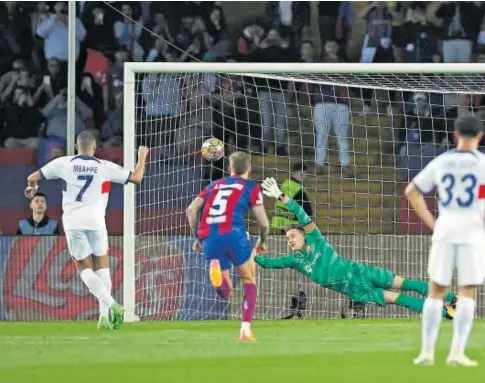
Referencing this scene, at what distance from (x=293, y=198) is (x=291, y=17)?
5596mm

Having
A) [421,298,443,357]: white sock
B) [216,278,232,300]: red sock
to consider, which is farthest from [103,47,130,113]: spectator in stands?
[421,298,443,357]: white sock

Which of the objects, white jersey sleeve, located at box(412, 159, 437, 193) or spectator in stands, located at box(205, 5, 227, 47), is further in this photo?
spectator in stands, located at box(205, 5, 227, 47)

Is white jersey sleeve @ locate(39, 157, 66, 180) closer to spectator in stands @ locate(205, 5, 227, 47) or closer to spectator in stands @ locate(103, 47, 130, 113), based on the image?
spectator in stands @ locate(103, 47, 130, 113)

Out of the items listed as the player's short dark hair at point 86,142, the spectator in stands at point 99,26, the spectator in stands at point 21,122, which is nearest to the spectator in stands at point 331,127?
the spectator in stands at point 99,26

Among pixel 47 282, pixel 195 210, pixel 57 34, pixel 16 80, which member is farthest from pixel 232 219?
pixel 57 34

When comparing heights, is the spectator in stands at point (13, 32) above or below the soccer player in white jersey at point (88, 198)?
above

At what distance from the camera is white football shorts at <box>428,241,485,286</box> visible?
10.6m

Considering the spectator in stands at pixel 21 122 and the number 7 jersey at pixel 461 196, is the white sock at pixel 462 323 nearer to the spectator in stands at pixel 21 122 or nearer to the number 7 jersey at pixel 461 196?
the number 7 jersey at pixel 461 196

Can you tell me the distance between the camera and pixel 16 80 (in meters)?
22.5

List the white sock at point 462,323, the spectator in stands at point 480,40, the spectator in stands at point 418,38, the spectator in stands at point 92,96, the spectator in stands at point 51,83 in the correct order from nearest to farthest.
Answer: the white sock at point 462,323 → the spectator in stands at point 92,96 → the spectator in stands at point 51,83 → the spectator in stands at point 418,38 → the spectator in stands at point 480,40

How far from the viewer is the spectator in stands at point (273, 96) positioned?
66.2 ft

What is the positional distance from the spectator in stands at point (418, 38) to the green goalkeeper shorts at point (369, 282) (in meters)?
6.60

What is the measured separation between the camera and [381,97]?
22.1 meters

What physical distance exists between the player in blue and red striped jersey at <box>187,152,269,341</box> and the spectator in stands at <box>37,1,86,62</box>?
9.39 meters
